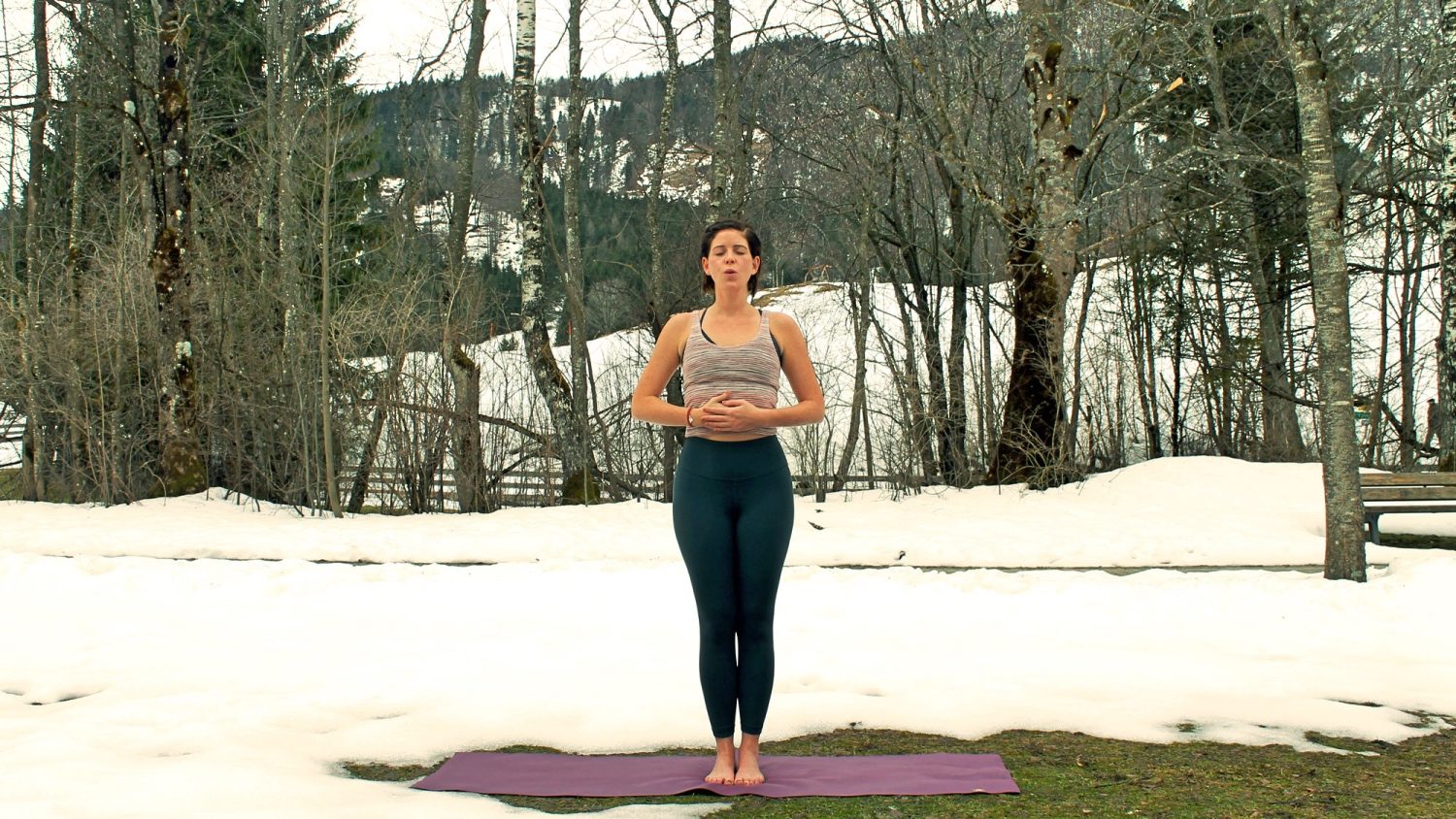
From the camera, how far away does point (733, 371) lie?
371cm

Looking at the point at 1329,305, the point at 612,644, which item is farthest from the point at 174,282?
the point at 1329,305

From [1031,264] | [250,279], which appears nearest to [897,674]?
[1031,264]

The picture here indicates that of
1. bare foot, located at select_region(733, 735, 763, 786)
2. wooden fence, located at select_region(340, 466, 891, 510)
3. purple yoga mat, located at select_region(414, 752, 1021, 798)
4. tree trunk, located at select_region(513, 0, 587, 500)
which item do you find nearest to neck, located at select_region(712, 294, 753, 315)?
bare foot, located at select_region(733, 735, 763, 786)

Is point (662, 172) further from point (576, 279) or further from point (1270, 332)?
point (1270, 332)

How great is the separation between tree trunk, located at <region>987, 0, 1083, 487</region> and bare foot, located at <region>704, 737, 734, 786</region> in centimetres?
962

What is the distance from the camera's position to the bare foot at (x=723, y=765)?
12.3ft

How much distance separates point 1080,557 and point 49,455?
45.1 feet

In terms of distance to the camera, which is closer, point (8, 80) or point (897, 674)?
point (897, 674)

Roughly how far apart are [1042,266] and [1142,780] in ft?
32.0

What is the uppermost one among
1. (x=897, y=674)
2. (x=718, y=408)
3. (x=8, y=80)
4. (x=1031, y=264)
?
(x=8, y=80)

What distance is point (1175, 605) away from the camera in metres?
7.42

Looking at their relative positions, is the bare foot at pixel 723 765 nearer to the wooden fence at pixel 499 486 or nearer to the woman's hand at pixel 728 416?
the woman's hand at pixel 728 416

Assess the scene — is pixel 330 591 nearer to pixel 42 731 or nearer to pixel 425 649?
pixel 425 649

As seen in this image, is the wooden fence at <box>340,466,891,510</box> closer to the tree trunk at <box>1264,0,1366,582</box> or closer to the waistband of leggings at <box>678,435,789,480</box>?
the tree trunk at <box>1264,0,1366,582</box>
